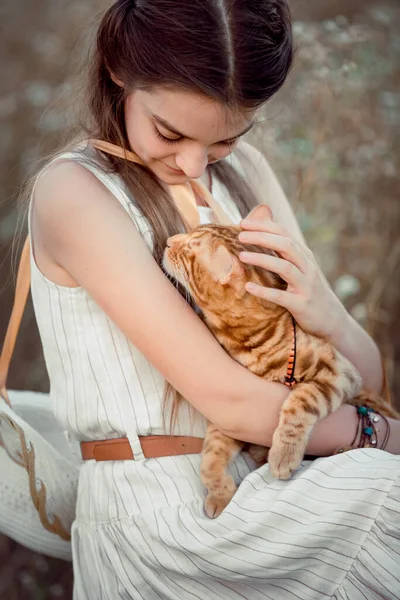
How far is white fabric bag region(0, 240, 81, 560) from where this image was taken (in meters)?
1.71

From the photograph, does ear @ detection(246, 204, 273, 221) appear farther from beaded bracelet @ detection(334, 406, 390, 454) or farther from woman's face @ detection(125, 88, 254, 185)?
beaded bracelet @ detection(334, 406, 390, 454)

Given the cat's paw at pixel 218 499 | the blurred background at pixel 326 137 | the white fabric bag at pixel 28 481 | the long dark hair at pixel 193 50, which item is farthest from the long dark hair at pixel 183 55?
the blurred background at pixel 326 137

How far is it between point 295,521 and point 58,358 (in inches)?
25.5

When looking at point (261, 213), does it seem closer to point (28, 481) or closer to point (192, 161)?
point (192, 161)

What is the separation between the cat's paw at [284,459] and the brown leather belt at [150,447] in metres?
0.25

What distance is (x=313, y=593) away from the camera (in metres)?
1.38

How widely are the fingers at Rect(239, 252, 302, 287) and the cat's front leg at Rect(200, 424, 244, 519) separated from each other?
372mm

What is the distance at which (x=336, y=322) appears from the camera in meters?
1.75

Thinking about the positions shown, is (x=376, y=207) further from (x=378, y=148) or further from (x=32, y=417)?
(x=32, y=417)

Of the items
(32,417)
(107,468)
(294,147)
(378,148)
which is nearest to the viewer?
(107,468)

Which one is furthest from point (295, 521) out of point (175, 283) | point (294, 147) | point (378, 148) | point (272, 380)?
point (378, 148)

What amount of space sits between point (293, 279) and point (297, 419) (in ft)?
0.99

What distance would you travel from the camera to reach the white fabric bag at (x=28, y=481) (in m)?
1.71

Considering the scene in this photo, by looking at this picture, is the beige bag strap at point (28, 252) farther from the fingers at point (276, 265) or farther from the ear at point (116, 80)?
the fingers at point (276, 265)
